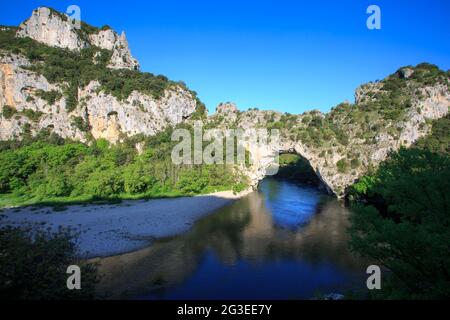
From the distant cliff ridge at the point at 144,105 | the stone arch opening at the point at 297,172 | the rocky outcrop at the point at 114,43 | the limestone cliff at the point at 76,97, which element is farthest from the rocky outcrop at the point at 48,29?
the stone arch opening at the point at 297,172

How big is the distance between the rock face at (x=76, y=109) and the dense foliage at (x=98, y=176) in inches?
445

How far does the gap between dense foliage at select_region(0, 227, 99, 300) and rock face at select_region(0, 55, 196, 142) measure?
72.2 meters

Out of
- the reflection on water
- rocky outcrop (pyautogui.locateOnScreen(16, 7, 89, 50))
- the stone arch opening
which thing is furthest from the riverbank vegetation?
rocky outcrop (pyautogui.locateOnScreen(16, 7, 89, 50))

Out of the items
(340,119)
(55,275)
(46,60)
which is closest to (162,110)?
(46,60)

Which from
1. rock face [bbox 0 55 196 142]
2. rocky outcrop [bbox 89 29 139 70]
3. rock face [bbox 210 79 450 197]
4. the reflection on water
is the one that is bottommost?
the reflection on water

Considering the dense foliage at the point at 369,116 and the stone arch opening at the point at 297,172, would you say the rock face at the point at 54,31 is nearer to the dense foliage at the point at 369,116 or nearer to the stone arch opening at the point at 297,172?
the stone arch opening at the point at 297,172

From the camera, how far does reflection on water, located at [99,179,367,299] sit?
70.3ft

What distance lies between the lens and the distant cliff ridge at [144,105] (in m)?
Answer: 60.0

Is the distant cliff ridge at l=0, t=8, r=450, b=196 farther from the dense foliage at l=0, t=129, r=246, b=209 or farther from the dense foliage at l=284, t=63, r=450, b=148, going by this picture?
the dense foliage at l=0, t=129, r=246, b=209

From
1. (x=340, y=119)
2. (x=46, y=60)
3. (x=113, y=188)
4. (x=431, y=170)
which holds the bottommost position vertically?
(x=113, y=188)

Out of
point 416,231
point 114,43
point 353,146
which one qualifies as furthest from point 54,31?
point 416,231

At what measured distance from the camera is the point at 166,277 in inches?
915
